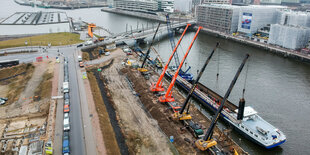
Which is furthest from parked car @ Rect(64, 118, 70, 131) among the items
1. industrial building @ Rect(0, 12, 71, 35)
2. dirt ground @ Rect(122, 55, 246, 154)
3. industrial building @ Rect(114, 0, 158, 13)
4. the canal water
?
industrial building @ Rect(114, 0, 158, 13)

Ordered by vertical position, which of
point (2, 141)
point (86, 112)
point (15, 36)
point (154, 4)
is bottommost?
point (2, 141)

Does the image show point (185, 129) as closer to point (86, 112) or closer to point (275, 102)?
point (86, 112)

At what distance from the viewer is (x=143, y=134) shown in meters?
32.8

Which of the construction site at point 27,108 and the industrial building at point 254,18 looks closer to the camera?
the construction site at point 27,108

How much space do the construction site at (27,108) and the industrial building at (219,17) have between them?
77851 millimetres

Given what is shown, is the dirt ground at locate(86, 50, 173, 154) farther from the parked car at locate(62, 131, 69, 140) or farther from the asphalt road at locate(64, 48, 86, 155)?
the parked car at locate(62, 131, 69, 140)

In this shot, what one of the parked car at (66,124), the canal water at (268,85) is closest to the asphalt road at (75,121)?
the parked car at (66,124)

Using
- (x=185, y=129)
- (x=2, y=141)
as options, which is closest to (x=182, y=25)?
(x=185, y=129)

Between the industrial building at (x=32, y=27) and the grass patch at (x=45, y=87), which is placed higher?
the industrial building at (x=32, y=27)

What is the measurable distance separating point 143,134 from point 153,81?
67.8ft

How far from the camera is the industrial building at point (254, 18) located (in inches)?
Answer: 3684

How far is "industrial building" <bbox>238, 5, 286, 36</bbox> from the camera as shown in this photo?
3684 inches

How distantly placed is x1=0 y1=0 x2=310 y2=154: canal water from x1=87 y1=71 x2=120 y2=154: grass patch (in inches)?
721

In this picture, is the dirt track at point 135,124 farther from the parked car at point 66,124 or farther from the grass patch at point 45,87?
the grass patch at point 45,87
